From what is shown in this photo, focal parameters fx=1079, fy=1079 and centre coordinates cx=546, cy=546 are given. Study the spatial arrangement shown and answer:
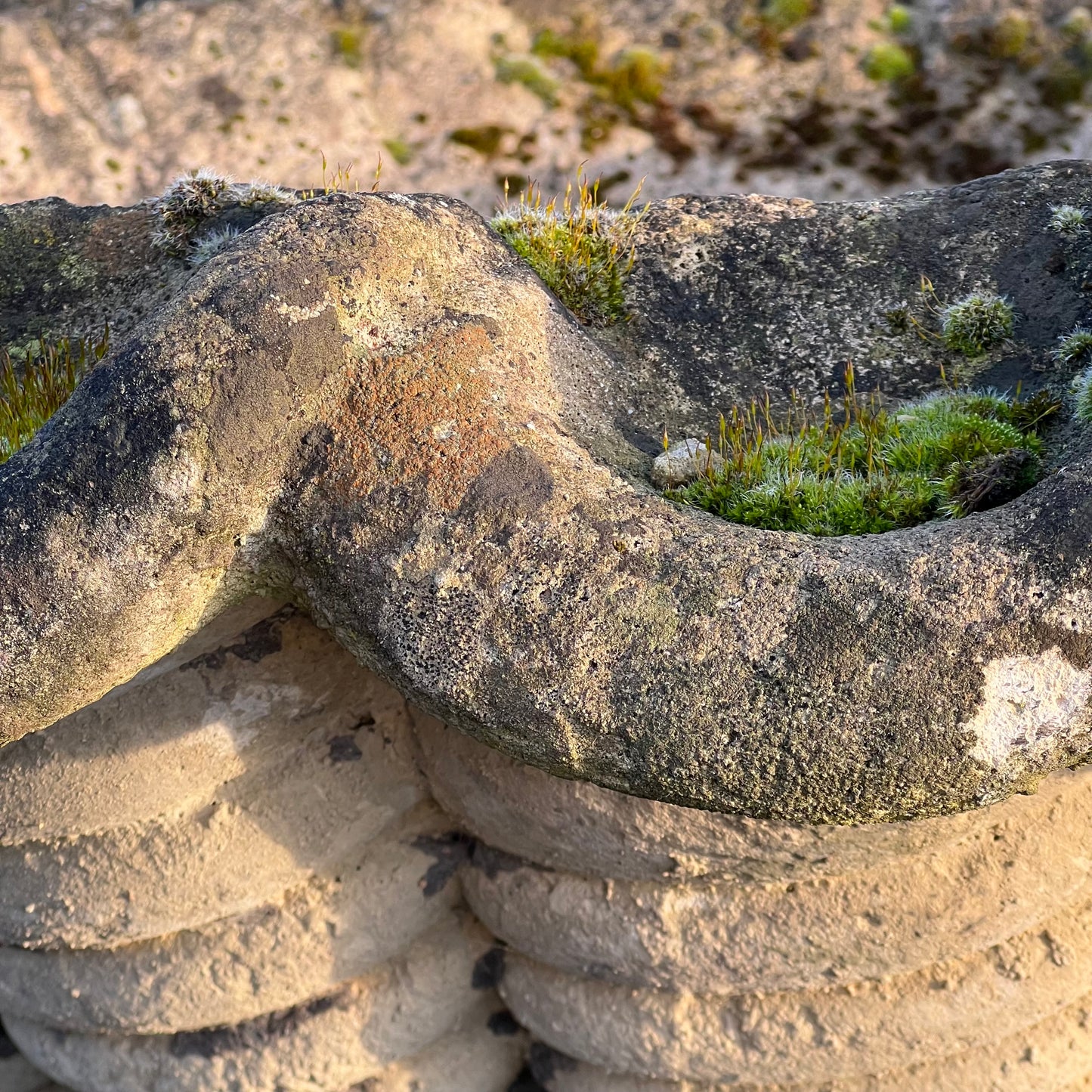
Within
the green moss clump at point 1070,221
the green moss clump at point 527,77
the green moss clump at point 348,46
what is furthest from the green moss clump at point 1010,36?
the green moss clump at point 1070,221

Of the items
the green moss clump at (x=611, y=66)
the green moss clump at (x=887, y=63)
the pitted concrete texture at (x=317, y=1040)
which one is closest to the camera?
the pitted concrete texture at (x=317, y=1040)

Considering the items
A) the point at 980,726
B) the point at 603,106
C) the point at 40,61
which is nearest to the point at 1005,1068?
the point at 980,726

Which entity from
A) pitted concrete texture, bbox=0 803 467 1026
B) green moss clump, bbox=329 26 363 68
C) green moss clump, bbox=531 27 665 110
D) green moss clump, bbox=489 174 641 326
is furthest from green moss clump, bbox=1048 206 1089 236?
green moss clump, bbox=329 26 363 68

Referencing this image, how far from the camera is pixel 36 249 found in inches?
176

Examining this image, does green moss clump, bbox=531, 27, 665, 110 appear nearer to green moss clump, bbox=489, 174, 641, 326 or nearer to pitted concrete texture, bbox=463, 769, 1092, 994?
green moss clump, bbox=489, 174, 641, 326

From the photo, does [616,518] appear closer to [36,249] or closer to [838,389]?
[838,389]

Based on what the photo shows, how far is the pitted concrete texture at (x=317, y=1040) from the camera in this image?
3.92 metres

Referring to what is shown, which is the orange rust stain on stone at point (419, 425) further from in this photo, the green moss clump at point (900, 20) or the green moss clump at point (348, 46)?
the green moss clump at point (900, 20)

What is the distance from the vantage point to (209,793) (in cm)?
366

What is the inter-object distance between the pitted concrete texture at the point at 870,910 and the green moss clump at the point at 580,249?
6.17 feet

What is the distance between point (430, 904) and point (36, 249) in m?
3.10

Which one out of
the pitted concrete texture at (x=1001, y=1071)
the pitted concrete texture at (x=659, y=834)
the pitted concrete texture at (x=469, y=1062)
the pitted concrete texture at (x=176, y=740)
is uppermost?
the pitted concrete texture at (x=176, y=740)

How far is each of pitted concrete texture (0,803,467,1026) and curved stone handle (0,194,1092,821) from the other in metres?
1.27

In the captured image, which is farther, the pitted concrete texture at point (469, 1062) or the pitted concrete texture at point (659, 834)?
the pitted concrete texture at point (469, 1062)
